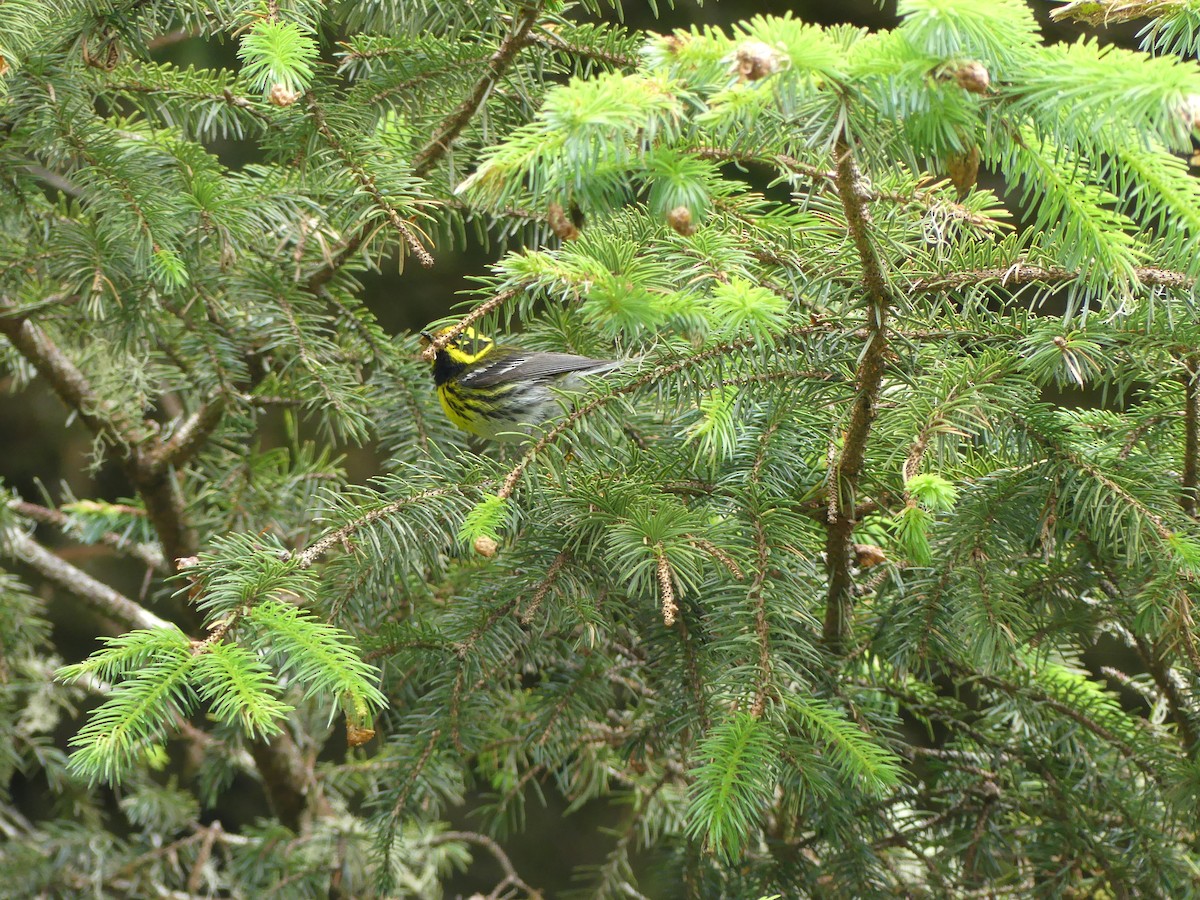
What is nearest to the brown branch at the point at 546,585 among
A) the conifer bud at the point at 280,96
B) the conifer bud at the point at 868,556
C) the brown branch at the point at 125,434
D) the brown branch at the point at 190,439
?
the conifer bud at the point at 868,556

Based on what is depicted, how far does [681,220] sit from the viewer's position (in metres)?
→ 0.54

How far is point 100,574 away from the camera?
2.79m

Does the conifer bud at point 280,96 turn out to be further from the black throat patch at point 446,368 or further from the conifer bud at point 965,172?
the black throat patch at point 446,368

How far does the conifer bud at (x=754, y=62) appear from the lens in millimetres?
466

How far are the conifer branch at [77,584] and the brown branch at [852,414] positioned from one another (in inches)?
38.6

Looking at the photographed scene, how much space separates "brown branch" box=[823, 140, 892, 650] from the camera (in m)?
0.58

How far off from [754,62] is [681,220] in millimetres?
98

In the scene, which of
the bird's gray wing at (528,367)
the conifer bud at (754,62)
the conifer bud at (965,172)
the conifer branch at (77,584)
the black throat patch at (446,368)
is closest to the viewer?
the conifer bud at (754,62)

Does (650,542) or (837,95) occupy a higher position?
(837,95)

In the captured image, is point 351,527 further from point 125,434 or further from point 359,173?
point 125,434

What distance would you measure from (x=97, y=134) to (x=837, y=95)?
732mm

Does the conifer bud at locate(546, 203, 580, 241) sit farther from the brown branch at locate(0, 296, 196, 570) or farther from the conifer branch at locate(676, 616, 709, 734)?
the brown branch at locate(0, 296, 196, 570)

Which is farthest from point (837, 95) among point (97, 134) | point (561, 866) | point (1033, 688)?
point (561, 866)

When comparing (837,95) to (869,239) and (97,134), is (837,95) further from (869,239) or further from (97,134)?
(97,134)
